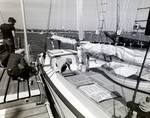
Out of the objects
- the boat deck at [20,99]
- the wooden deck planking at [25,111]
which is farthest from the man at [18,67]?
the wooden deck planking at [25,111]

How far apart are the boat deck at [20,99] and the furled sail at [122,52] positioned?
2495 mm

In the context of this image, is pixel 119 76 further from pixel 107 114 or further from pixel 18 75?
pixel 18 75

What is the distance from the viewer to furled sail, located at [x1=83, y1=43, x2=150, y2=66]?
4.00 m

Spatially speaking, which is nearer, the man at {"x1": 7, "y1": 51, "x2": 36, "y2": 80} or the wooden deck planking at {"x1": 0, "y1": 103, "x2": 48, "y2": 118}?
the wooden deck planking at {"x1": 0, "y1": 103, "x2": 48, "y2": 118}

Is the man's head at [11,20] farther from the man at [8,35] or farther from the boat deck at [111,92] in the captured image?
the boat deck at [111,92]

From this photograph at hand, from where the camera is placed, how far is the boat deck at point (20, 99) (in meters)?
3.66

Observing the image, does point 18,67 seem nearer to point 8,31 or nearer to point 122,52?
point 8,31

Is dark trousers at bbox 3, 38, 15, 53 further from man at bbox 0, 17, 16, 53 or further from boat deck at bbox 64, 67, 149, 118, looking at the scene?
boat deck at bbox 64, 67, 149, 118

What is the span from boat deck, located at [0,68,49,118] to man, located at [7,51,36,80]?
1.02ft

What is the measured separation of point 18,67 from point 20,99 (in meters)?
1.47

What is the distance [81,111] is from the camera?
10.2 feet

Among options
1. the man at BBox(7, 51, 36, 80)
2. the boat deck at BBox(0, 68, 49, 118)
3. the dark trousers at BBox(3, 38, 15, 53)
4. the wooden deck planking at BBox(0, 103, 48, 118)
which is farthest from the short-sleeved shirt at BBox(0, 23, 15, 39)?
the wooden deck planking at BBox(0, 103, 48, 118)

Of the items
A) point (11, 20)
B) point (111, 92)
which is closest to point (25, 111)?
point (111, 92)

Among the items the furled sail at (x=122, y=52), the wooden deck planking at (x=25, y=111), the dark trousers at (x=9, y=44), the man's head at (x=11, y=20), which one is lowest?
the wooden deck planking at (x=25, y=111)
